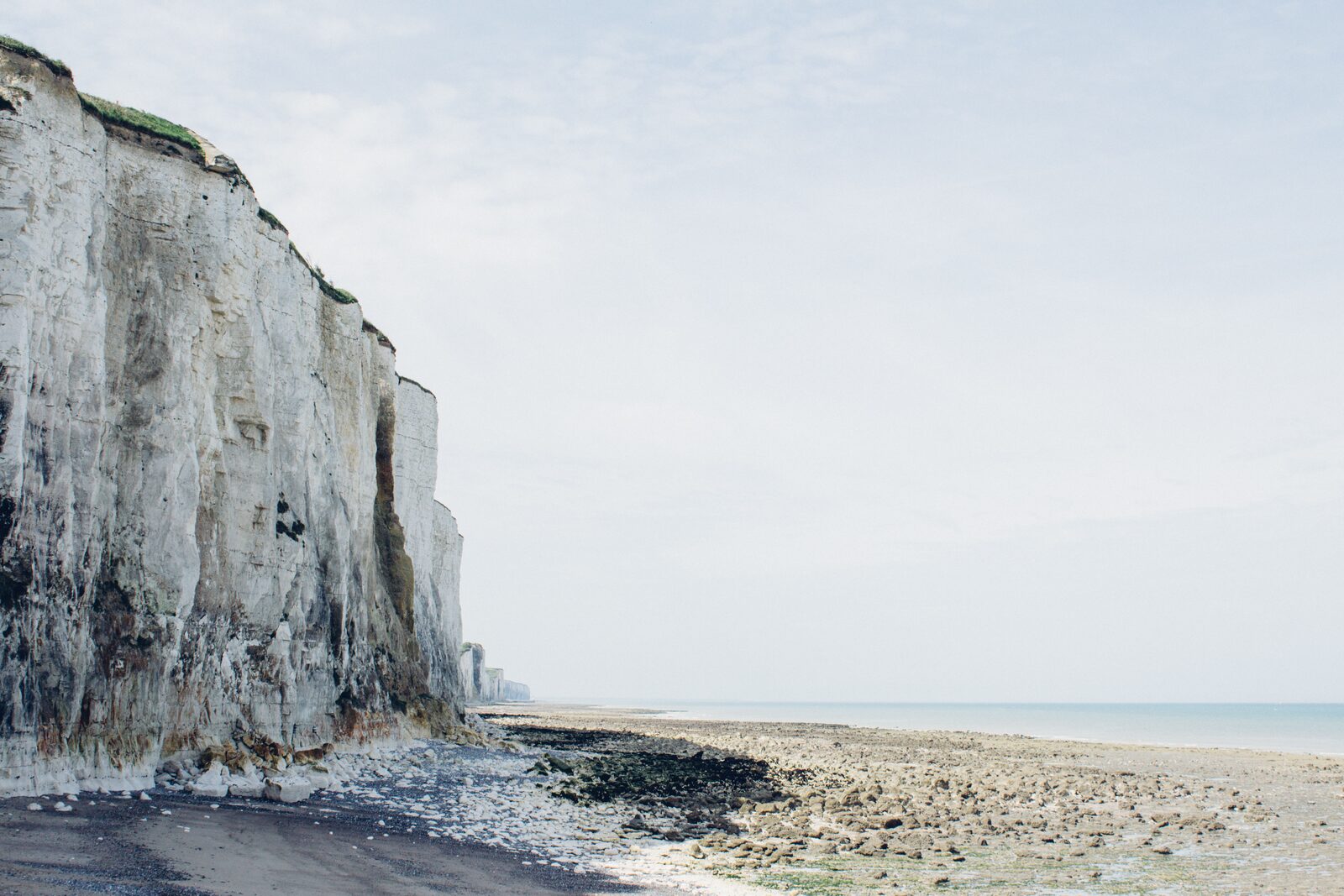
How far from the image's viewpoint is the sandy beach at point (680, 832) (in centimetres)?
1013

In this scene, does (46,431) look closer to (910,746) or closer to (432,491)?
(432,491)

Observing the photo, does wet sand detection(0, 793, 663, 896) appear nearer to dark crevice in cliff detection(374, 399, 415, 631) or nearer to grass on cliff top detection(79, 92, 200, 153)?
grass on cliff top detection(79, 92, 200, 153)

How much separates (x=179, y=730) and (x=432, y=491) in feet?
63.9

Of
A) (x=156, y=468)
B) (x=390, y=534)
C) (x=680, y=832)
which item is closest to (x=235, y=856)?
(x=156, y=468)

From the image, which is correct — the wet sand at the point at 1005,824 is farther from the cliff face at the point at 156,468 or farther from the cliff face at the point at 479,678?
the cliff face at the point at 479,678

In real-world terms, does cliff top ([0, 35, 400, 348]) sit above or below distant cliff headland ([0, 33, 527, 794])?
above

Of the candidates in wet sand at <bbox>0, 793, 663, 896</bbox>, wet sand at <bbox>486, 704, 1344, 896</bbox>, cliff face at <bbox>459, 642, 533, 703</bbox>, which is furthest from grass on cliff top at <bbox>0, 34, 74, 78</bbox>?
cliff face at <bbox>459, 642, 533, 703</bbox>

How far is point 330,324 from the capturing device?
22.7m

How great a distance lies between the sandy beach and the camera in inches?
399

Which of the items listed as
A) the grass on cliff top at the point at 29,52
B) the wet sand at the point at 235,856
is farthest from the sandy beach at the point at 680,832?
→ the grass on cliff top at the point at 29,52

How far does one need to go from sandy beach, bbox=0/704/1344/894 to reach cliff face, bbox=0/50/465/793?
1369mm

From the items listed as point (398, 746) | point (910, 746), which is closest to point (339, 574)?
point (398, 746)

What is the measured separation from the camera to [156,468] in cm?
1465

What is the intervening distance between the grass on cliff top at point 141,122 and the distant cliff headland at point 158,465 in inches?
1.8
